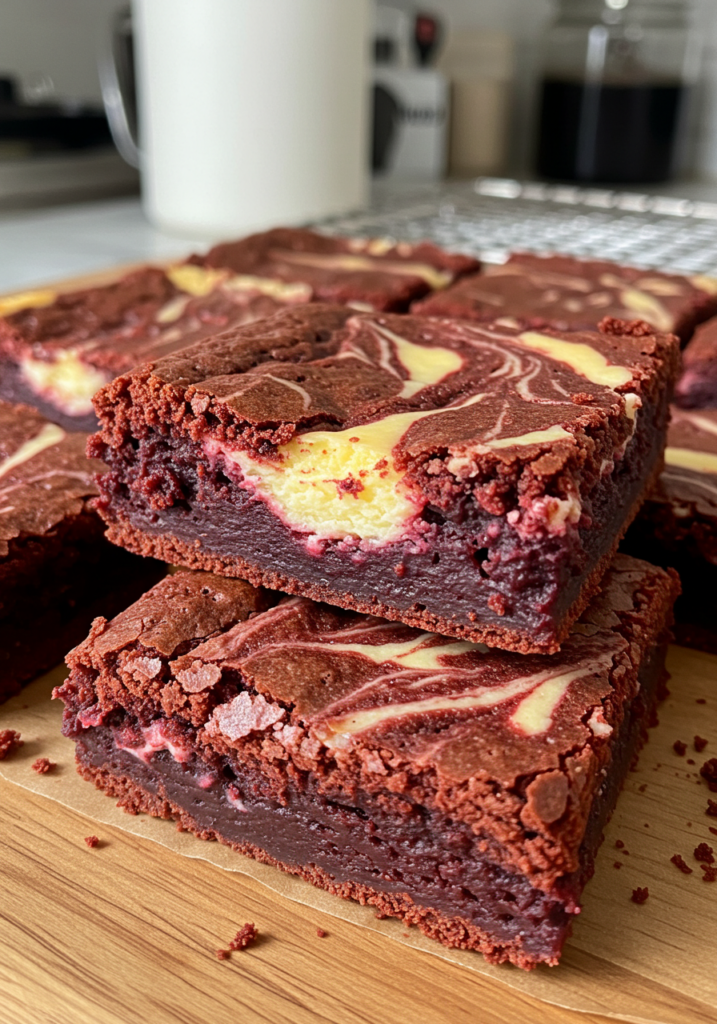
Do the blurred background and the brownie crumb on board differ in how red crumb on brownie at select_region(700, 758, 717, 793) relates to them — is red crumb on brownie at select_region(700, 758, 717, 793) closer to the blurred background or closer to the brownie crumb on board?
the brownie crumb on board

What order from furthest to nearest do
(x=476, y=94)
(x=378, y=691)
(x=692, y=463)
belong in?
(x=476, y=94) → (x=692, y=463) → (x=378, y=691)

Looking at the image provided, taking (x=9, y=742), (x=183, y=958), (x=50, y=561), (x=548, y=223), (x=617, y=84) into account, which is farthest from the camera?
(x=617, y=84)

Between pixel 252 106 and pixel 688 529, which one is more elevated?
pixel 252 106

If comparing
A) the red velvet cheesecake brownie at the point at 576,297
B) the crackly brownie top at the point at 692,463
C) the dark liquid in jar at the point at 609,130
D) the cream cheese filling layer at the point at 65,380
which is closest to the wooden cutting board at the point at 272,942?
the crackly brownie top at the point at 692,463

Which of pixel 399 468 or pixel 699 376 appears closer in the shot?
pixel 399 468

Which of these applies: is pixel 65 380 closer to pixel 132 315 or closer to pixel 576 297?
pixel 132 315

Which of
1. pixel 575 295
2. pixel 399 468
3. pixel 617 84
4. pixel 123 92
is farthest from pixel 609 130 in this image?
pixel 399 468

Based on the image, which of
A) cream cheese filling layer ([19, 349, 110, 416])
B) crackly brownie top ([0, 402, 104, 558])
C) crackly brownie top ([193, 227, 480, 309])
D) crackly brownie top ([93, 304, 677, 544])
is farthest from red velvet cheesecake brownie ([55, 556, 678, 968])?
crackly brownie top ([193, 227, 480, 309])
